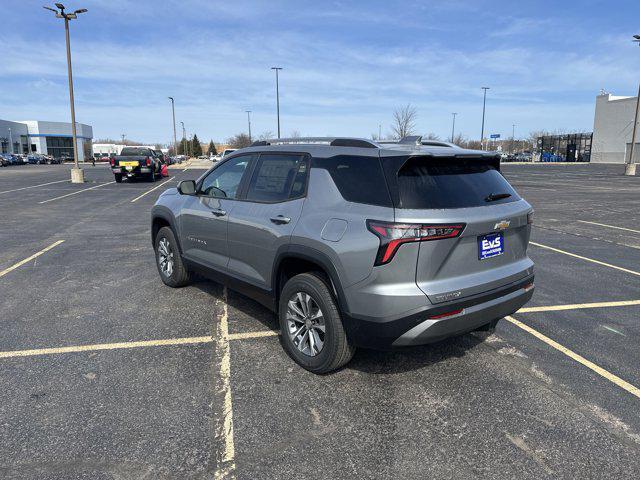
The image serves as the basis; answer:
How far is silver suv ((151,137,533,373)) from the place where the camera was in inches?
118

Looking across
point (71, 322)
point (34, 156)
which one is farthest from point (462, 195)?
point (34, 156)

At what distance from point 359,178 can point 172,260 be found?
3.17m

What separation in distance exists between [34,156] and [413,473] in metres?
79.9

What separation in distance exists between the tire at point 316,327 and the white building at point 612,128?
259 ft

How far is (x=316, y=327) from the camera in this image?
11.5ft

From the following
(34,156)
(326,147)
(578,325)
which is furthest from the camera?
(34,156)

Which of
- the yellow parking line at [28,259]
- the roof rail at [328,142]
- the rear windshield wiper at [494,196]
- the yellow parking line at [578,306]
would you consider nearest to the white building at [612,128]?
the yellow parking line at [578,306]

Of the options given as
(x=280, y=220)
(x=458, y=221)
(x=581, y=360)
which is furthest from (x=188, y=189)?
(x=581, y=360)

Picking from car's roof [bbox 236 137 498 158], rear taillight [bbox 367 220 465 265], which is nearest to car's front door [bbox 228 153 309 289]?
car's roof [bbox 236 137 498 158]

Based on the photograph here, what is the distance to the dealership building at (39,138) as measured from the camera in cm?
8394

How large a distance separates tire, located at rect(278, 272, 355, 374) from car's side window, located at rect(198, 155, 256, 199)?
1.28 metres

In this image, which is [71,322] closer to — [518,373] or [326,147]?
[326,147]

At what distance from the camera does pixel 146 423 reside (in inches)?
116

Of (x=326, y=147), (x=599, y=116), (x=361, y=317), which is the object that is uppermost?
Result: (x=599, y=116)
